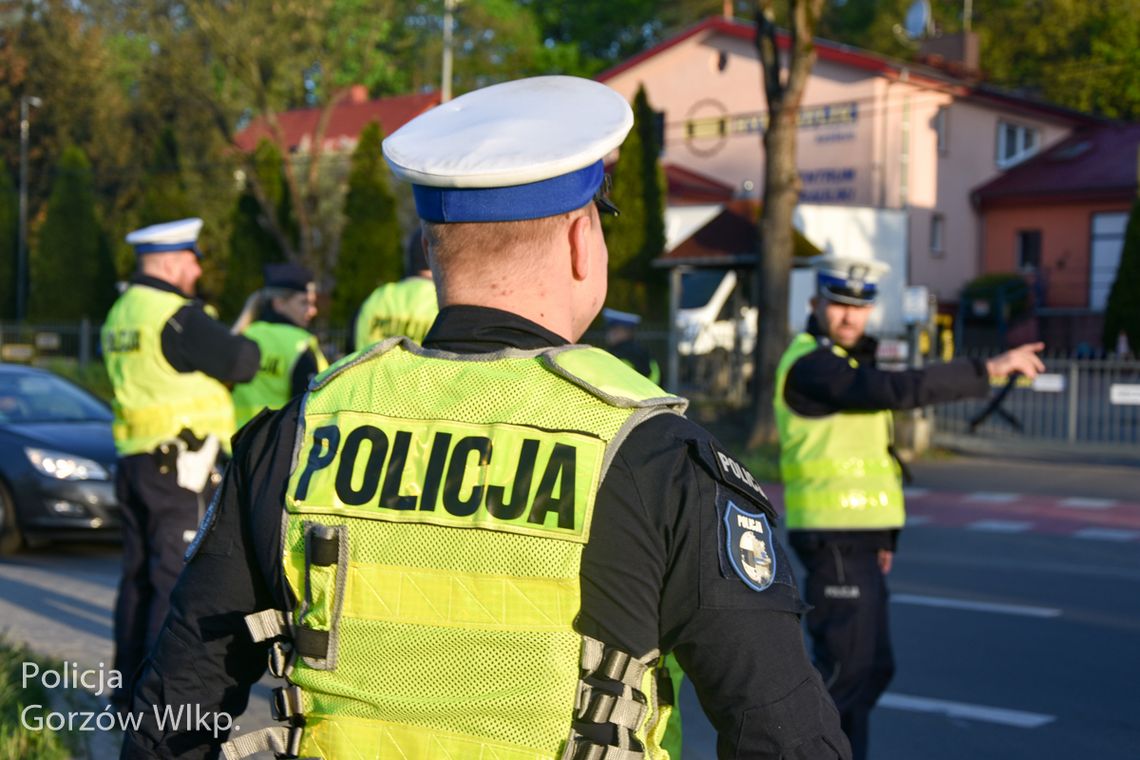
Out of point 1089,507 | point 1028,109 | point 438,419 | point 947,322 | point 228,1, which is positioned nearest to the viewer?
point 438,419

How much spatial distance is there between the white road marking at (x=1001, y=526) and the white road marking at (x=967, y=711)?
6701mm

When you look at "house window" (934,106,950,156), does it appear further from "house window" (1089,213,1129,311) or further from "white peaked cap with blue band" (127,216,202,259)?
"white peaked cap with blue band" (127,216,202,259)

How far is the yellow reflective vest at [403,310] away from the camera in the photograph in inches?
258

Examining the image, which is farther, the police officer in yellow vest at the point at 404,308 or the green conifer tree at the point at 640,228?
the green conifer tree at the point at 640,228

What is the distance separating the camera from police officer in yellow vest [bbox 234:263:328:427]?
6.98m

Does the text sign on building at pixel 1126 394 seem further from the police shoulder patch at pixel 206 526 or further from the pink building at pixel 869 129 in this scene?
the pink building at pixel 869 129

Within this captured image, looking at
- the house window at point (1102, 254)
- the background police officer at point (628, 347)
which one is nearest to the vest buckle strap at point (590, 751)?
the background police officer at point (628, 347)

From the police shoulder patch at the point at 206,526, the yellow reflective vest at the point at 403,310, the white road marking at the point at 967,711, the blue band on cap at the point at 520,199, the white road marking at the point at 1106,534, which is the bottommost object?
the white road marking at the point at 1106,534

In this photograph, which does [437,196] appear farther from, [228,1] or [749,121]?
[749,121]

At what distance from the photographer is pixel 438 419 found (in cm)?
201

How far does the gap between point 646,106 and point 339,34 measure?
25.9 ft

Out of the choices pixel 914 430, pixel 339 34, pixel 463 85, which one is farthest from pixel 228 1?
pixel 463 85

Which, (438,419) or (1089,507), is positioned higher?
(438,419)

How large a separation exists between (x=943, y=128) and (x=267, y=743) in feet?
125
